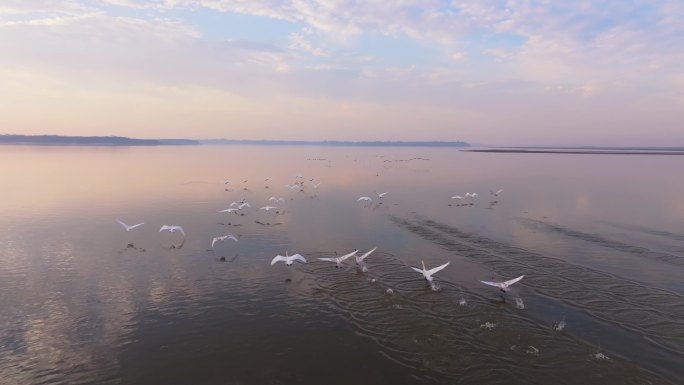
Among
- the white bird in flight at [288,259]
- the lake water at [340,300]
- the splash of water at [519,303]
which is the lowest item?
the lake water at [340,300]

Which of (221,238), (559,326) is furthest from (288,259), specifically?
(559,326)

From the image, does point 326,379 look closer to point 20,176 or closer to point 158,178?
point 158,178

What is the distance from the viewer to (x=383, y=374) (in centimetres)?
1434

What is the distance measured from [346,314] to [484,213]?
26542mm

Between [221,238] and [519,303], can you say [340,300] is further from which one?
[221,238]

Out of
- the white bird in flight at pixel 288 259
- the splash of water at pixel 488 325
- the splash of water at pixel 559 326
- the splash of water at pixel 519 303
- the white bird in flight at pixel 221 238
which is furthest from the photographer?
the white bird in flight at pixel 221 238

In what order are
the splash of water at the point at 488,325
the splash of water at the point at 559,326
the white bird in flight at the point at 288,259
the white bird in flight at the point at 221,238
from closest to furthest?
the splash of water at the point at 559,326
the splash of water at the point at 488,325
the white bird in flight at the point at 288,259
the white bird in flight at the point at 221,238

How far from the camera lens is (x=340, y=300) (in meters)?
20.3

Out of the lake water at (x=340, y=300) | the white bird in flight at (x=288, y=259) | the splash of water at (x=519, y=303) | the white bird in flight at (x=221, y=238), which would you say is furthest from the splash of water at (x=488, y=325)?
the white bird in flight at (x=221, y=238)

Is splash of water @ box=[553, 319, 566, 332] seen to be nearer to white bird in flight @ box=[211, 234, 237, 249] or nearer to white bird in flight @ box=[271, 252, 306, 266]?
white bird in flight @ box=[271, 252, 306, 266]

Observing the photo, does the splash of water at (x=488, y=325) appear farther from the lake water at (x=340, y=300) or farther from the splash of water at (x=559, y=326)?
the splash of water at (x=559, y=326)

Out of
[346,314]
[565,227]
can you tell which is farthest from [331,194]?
[346,314]

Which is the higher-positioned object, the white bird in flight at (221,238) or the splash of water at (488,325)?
the white bird in flight at (221,238)

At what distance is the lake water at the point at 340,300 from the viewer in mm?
14773
